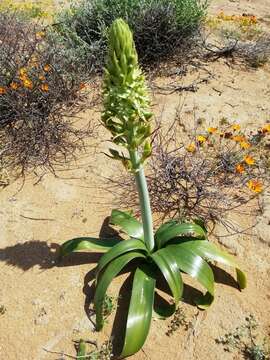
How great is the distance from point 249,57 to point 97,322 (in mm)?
4876

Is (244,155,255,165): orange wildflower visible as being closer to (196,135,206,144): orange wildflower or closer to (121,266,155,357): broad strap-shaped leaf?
(196,135,206,144): orange wildflower

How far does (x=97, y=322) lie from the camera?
3000mm

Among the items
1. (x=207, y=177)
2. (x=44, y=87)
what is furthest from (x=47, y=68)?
(x=207, y=177)

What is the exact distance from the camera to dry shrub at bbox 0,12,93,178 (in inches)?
188

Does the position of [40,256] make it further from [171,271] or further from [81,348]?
[171,271]

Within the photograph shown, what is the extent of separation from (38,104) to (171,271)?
313 cm

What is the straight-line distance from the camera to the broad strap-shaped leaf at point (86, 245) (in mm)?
3285

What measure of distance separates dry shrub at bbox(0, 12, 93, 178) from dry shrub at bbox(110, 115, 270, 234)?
41.4 inches

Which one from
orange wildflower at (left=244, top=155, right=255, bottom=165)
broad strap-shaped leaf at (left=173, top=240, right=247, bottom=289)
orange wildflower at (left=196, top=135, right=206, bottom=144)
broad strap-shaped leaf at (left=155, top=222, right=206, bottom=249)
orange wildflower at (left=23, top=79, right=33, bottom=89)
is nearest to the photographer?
broad strap-shaped leaf at (left=173, top=240, right=247, bottom=289)

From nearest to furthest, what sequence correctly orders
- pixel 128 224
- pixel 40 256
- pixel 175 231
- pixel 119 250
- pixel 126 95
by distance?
pixel 126 95 < pixel 119 250 < pixel 175 231 < pixel 128 224 < pixel 40 256

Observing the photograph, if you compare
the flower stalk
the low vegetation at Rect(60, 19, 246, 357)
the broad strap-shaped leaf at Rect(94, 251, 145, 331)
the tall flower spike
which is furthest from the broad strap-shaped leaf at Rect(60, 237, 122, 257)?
the tall flower spike

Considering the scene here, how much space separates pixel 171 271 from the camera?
9.62 ft

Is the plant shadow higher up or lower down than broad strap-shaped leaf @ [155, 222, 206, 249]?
lower down

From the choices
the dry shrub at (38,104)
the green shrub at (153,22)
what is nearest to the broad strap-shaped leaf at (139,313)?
the dry shrub at (38,104)
